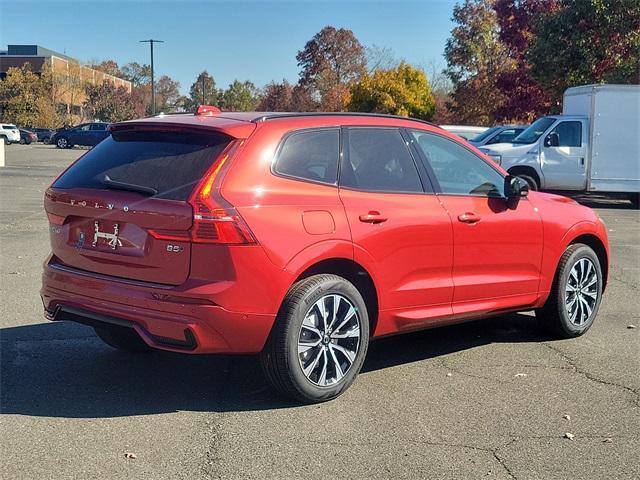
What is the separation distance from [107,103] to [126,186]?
7416 centimetres

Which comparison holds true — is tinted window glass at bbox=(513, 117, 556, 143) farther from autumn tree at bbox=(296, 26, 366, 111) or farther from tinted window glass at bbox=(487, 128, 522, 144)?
autumn tree at bbox=(296, 26, 366, 111)

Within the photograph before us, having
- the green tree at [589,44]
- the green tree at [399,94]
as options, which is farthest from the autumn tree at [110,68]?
the green tree at [589,44]

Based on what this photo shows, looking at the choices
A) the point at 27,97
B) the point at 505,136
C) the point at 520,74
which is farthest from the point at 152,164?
the point at 27,97

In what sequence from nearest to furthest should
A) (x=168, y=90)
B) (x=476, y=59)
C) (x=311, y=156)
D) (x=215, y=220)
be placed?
1. (x=215, y=220)
2. (x=311, y=156)
3. (x=476, y=59)
4. (x=168, y=90)

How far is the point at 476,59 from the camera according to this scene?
39469 mm

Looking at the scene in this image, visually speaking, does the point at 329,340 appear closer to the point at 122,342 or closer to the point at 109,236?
the point at 109,236

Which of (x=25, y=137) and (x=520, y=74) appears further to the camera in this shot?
(x=25, y=137)

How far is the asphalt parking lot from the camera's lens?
3807mm

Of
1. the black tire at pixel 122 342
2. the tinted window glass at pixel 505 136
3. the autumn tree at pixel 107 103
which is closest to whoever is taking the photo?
the black tire at pixel 122 342

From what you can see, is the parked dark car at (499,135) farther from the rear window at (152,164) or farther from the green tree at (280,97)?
the green tree at (280,97)

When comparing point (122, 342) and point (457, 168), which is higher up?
point (457, 168)

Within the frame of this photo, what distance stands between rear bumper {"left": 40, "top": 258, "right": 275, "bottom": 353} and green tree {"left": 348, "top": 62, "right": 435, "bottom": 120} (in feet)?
135

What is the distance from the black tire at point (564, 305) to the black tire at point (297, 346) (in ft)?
7.15

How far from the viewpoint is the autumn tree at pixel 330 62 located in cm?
6234
